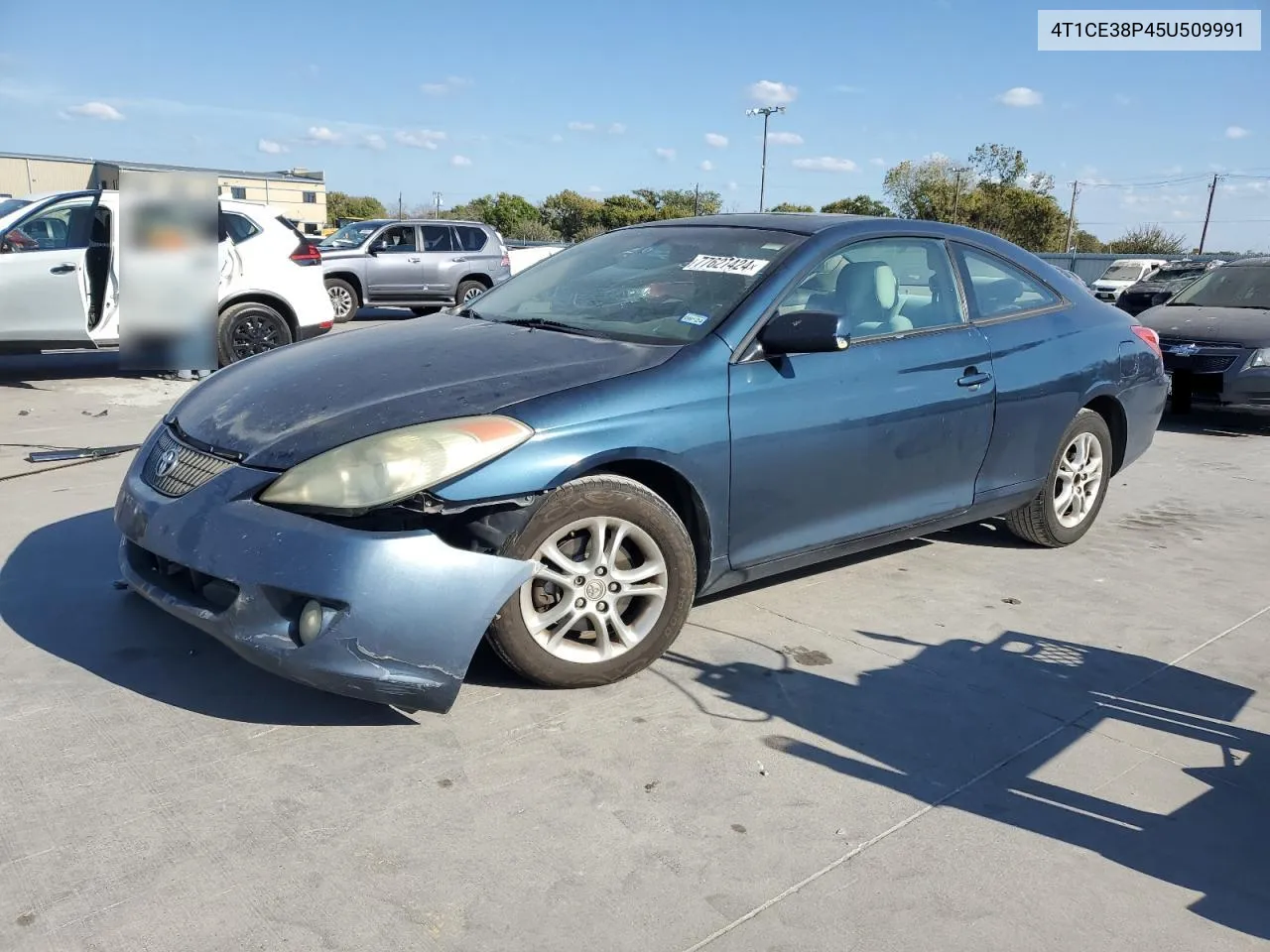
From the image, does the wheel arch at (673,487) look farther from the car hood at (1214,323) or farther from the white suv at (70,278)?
the white suv at (70,278)

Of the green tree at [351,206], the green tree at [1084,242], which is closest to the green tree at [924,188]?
the green tree at [1084,242]

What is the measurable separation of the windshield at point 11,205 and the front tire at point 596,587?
747cm

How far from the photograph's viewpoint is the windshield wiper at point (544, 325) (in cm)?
387

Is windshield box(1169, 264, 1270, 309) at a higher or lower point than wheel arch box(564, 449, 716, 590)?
higher

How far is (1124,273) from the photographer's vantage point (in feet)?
103

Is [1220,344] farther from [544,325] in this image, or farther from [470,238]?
[470,238]

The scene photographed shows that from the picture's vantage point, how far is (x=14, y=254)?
27.4ft

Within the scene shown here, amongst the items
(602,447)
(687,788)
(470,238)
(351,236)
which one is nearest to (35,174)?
(351,236)

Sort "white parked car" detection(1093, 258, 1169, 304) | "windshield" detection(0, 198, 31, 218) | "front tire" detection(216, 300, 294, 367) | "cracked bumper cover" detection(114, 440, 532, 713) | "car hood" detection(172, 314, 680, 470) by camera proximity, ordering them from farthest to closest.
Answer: "white parked car" detection(1093, 258, 1169, 304)
"front tire" detection(216, 300, 294, 367)
"windshield" detection(0, 198, 31, 218)
"car hood" detection(172, 314, 680, 470)
"cracked bumper cover" detection(114, 440, 532, 713)

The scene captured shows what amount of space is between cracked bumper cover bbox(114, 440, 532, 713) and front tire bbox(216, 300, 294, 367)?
6.92 meters

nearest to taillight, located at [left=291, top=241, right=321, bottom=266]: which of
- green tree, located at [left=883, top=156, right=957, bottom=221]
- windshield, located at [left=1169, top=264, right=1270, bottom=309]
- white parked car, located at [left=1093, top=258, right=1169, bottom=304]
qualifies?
windshield, located at [left=1169, top=264, right=1270, bottom=309]

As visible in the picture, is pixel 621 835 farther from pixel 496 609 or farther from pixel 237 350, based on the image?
pixel 237 350

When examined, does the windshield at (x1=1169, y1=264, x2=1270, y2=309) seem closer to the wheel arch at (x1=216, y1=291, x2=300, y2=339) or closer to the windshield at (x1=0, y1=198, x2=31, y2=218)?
the wheel arch at (x1=216, y1=291, x2=300, y2=339)

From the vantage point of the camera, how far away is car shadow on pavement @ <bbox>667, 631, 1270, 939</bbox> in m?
2.67
